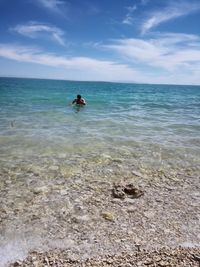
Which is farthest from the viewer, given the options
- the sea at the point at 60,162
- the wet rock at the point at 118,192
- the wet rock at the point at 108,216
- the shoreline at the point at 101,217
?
the wet rock at the point at 118,192

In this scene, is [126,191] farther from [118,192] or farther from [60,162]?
[60,162]

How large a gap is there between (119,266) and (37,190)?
300 cm

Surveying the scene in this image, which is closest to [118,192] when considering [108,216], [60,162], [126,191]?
[126,191]

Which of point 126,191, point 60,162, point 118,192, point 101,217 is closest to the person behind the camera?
point 101,217

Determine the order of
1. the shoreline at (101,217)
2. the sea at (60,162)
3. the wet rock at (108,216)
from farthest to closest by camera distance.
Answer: the wet rock at (108,216)
the sea at (60,162)
the shoreline at (101,217)

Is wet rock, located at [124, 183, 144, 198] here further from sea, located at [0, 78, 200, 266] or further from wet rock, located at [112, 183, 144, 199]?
sea, located at [0, 78, 200, 266]

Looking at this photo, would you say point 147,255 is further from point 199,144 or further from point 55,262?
point 199,144

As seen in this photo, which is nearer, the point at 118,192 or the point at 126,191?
the point at 118,192

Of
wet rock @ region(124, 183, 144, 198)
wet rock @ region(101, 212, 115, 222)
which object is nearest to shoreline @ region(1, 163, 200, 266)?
wet rock @ region(101, 212, 115, 222)

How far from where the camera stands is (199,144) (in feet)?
35.3

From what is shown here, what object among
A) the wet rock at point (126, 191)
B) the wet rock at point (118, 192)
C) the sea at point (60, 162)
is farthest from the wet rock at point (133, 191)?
the sea at point (60, 162)

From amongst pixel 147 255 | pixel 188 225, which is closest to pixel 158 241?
pixel 147 255

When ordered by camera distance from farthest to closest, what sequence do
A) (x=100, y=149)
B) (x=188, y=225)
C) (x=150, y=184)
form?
1. (x=100, y=149)
2. (x=150, y=184)
3. (x=188, y=225)

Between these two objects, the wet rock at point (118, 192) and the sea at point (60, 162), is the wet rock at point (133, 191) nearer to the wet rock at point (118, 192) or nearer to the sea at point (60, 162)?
the wet rock at point (118, 192)
